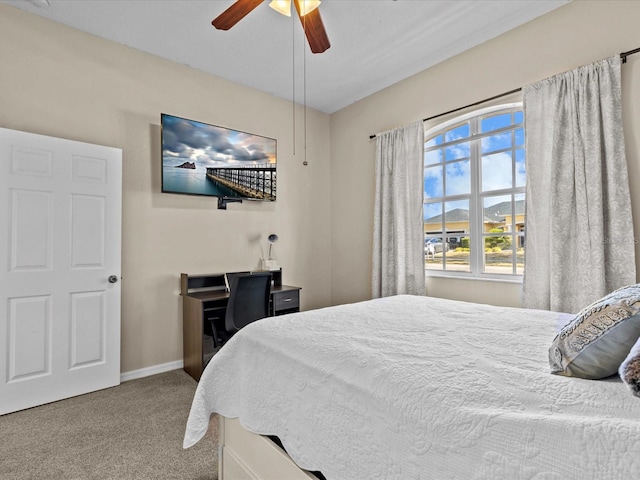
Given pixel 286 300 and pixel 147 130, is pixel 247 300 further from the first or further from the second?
pixel 147 130

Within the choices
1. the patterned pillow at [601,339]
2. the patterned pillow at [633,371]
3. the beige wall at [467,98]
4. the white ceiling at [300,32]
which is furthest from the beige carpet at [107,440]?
the white ceiling at [300,32]

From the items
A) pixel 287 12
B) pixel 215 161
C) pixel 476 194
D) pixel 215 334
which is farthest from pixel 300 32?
pixel 215 334

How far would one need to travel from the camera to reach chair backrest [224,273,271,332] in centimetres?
296

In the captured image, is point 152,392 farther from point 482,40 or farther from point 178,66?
point 482,40

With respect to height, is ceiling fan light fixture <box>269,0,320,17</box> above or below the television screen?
above

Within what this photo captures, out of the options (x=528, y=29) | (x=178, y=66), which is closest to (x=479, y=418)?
(x=528, y=29)

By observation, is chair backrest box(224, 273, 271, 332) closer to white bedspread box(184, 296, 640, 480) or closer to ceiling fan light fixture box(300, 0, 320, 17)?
white bedspread box(184, 296, 640, 480)

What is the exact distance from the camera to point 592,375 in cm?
101

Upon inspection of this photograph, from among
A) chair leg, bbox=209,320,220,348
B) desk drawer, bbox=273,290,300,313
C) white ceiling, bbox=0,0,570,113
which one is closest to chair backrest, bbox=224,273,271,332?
chair leg, bbox=209,320,220,348

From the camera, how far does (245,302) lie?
3062 millimetres

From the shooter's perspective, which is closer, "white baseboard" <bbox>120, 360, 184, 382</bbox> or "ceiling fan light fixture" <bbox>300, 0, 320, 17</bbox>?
"ceiling fan light fixture" <bbox>300, 0, 320, 17</bbox>

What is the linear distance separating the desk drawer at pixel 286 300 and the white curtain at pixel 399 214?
34.6 inches

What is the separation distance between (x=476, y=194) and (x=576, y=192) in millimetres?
903

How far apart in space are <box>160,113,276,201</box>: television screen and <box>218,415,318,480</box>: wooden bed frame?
2.39 metres
